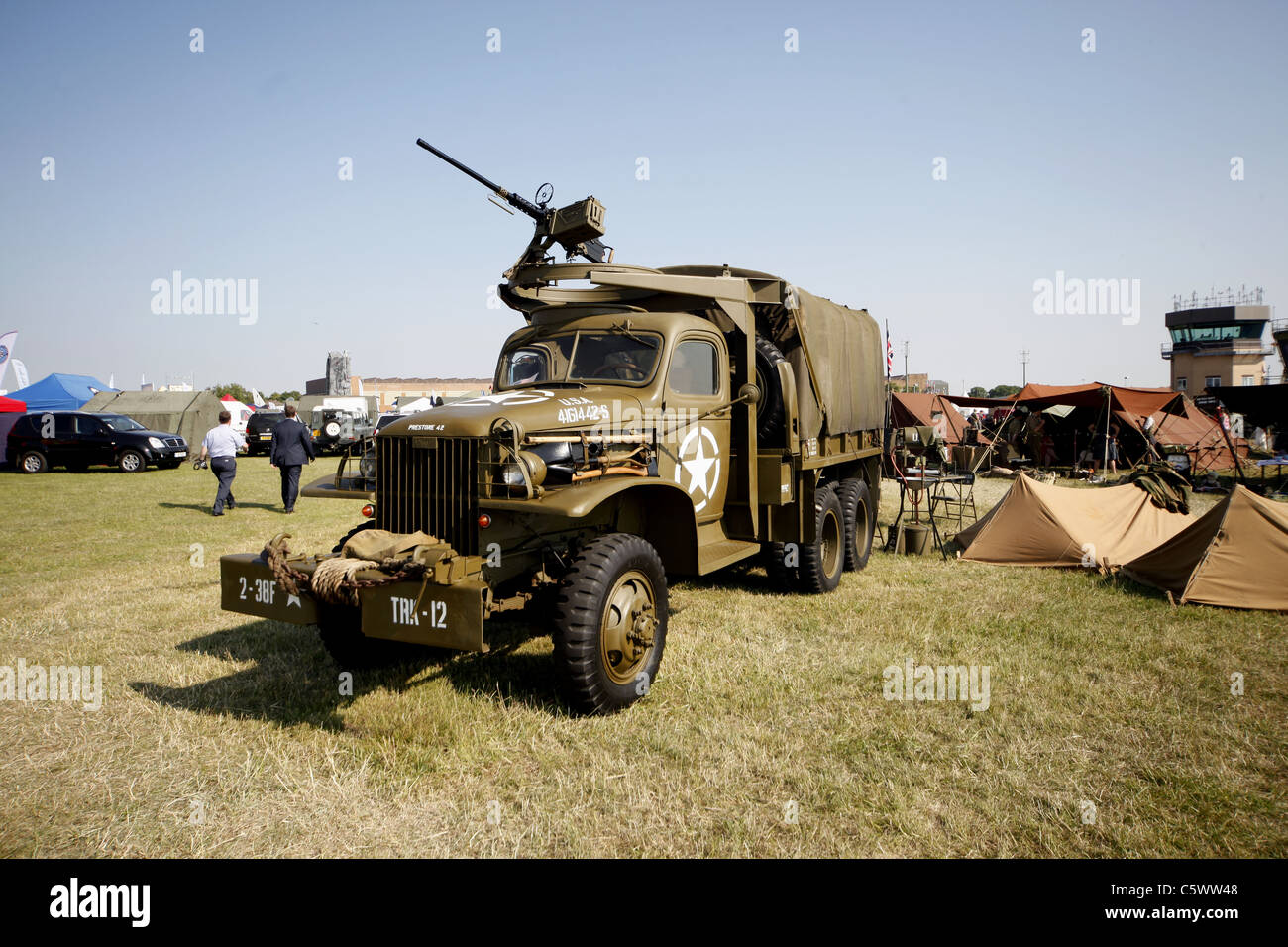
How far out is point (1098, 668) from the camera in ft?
16.7

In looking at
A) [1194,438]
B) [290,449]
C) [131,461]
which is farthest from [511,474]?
[1194,438]

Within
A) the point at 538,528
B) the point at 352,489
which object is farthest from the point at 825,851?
the point at 352,489

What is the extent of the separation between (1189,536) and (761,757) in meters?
5.55

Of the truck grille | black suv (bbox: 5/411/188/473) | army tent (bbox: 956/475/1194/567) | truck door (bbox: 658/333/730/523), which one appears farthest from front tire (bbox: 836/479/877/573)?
black suv (bbox: 5/411/188/473)

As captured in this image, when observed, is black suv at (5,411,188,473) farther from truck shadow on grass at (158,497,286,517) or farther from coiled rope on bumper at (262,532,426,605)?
coiled rope on bumper at (262,532,426,605)

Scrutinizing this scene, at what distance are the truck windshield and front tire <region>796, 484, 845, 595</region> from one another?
244 cm

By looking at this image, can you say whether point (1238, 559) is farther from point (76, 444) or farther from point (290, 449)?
point (76, 444)

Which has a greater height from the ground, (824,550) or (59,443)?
(59,443)

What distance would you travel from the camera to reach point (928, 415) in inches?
945

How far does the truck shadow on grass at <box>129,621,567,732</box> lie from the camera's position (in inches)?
174

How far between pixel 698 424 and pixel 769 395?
1.17 m

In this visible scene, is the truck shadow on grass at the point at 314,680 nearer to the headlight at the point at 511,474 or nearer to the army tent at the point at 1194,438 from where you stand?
the headlight at the point at 511,474
